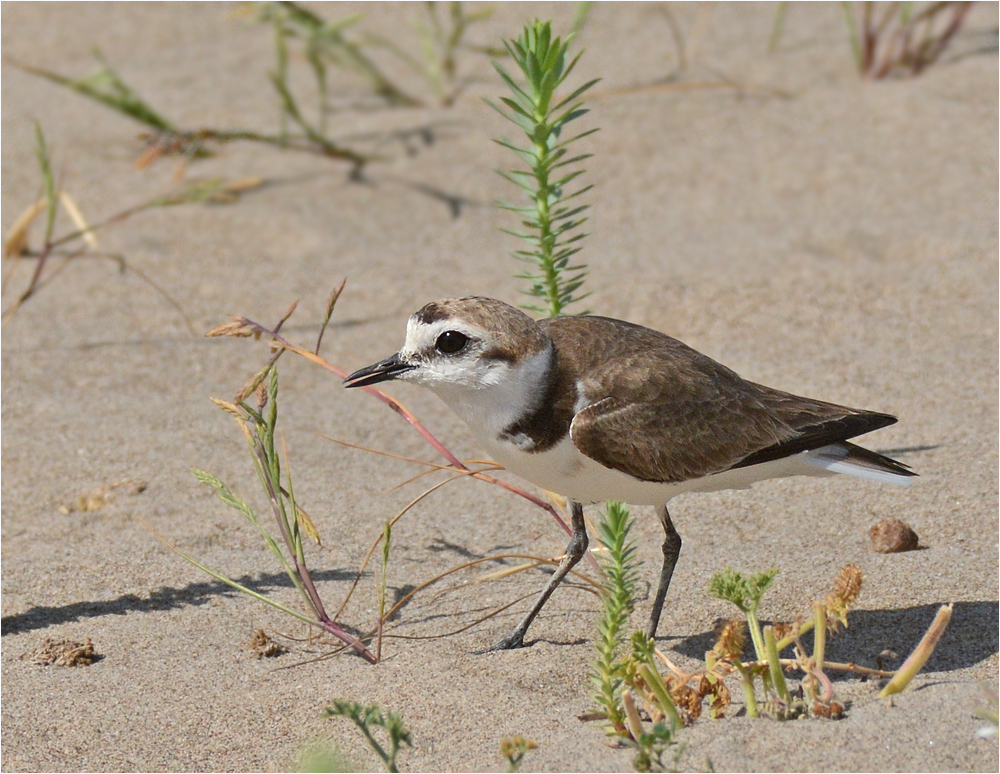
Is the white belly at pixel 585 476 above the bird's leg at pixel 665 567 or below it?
above

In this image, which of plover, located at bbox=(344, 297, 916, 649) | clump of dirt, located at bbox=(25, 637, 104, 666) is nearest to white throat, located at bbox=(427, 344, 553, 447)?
plover, located at bbox=(344, 297, 916, 649)

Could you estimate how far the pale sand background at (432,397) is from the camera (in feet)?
10.1

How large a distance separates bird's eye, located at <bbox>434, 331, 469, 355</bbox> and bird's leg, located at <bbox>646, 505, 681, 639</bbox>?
815mm

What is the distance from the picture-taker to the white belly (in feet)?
10.4

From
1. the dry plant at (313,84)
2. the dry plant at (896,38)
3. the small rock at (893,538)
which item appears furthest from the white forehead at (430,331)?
the dry plant at (896,38)

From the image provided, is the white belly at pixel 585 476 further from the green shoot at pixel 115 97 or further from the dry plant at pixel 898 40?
the dry plant at pixel 898 40

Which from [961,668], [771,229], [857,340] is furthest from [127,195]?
[961,668]

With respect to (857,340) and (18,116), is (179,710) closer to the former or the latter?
(857,340)

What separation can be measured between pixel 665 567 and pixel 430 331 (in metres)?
1.00

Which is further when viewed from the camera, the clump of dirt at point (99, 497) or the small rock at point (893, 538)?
the clump of dirt at point (99, 497)

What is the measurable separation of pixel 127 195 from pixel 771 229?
3.56 metres

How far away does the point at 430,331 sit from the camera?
317 cm

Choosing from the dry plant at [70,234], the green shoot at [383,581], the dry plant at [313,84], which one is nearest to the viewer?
the green shoot at [383,581]

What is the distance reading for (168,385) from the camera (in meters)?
5.16
